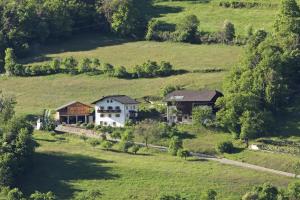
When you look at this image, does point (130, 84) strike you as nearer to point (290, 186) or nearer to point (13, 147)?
point (13, 147)

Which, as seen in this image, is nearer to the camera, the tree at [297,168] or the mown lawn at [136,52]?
the tree at [297,168]

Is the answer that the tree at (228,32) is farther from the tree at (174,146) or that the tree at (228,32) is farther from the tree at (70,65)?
the tree at (174,146)

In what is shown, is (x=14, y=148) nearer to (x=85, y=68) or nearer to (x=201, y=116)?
(x=201, y=116)

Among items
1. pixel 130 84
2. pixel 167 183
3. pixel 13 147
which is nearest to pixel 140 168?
pixel 167 183

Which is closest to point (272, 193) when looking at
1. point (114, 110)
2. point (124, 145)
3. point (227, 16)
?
point (124, 145)

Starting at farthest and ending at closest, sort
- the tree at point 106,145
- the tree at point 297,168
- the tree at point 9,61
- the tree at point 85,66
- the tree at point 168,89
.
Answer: the tree at point 9,61 < the tree at point 85,66 < the tree at point 168,89 < the tree at point 106,145 < the tree at point 297,168

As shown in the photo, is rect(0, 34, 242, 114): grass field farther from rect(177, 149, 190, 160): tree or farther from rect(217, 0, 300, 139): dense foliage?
rect(177, 149, 190, 160): tree

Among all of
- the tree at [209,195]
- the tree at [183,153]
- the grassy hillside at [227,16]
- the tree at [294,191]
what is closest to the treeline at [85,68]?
the grassy hillside at [227,16]
